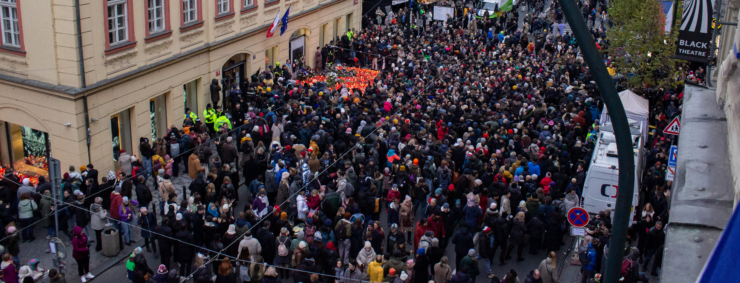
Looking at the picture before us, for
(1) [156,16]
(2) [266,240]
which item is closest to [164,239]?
(2) [266,240]

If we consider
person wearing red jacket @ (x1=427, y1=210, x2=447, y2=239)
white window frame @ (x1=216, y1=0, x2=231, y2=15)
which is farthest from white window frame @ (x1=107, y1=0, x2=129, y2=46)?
person wearing red jacket @ (x1=427, y1=210, x2=447, y2=239)

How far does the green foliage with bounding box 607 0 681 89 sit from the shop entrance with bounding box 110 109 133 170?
1876 cm

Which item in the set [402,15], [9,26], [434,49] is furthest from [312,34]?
[9,26]

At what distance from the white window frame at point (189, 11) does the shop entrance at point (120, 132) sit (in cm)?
434

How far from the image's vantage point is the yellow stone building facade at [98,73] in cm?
1827

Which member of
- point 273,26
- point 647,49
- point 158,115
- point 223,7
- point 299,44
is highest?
point 223,7

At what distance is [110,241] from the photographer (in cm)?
1471

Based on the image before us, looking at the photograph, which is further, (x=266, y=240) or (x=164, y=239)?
(x=164, y=239)

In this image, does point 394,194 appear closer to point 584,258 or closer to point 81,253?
point 584,258

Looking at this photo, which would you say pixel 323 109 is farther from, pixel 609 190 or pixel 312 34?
pixel 312 34

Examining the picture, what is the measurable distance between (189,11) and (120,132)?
5.54 meters

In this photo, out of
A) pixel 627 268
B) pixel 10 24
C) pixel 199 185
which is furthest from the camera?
pixel 10 24

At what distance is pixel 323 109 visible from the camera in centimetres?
2284

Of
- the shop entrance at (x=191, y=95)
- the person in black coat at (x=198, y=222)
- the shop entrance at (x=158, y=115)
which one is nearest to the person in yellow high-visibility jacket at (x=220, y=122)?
the shop entrance at (x=158, y=115)
